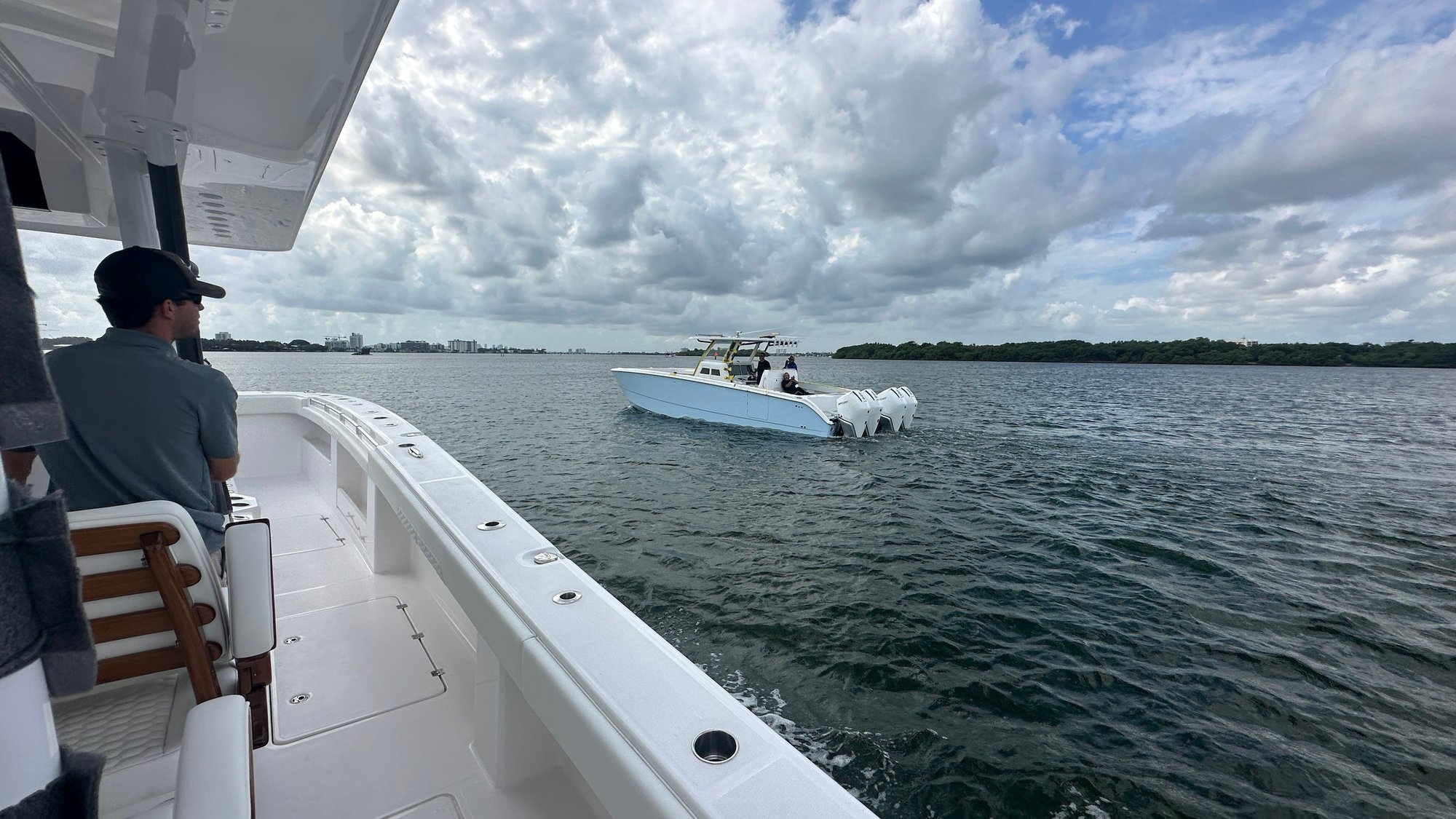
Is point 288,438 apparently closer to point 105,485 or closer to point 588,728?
point 105,485

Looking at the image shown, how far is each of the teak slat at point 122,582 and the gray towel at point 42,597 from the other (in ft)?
4.70

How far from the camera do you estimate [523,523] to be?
2760 millimetres

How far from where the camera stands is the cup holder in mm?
1388

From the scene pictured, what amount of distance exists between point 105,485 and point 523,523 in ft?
4.70

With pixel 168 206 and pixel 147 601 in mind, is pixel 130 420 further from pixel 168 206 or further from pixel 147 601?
pixel 168 206

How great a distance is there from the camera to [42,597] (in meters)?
0.59

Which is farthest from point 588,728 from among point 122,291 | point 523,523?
point 122,291

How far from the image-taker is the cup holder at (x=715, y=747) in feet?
4.55

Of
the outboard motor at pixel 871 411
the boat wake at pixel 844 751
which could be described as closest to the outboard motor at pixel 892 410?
the outboard motor at pixel 871 411

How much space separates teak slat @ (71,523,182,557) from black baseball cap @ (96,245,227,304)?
852mm

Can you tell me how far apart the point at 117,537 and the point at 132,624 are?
36 cm

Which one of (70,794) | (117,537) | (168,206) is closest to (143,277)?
(117,537)

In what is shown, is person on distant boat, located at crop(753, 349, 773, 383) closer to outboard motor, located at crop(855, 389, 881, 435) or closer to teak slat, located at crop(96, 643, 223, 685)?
outboard motor, located at crop(855, 389, 881, 435)

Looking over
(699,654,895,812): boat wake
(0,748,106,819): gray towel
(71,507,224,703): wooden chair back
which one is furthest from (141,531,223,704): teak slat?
(699,654,895,812): boat wake
